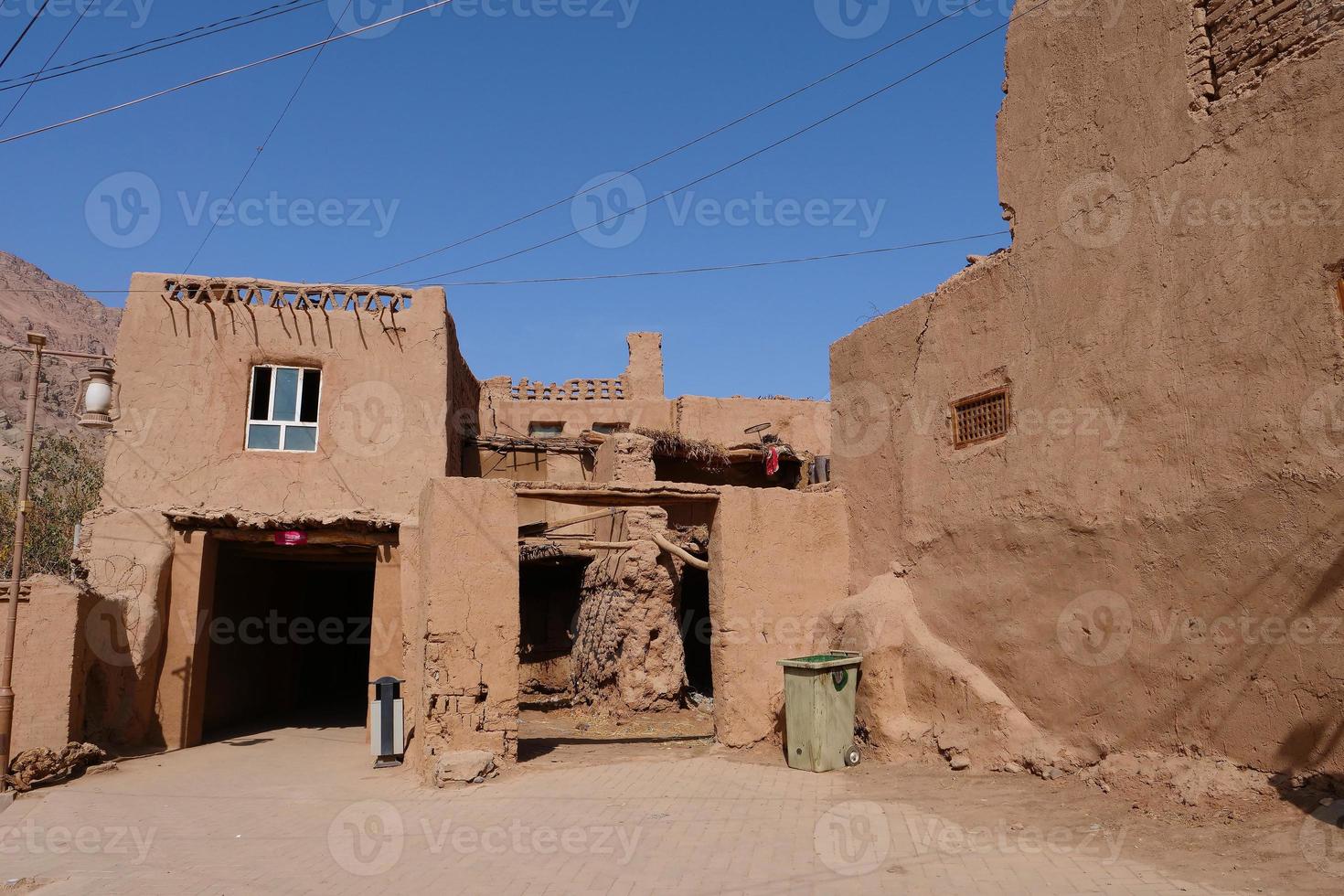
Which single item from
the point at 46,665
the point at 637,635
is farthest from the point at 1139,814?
the point at 46,665

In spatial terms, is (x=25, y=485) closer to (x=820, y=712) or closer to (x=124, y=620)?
(x=124, y=620)

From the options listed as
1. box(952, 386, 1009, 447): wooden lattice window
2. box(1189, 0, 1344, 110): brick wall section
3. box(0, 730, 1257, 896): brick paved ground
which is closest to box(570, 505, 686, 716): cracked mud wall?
box(0, 730, 1257, 896): brick paved ground

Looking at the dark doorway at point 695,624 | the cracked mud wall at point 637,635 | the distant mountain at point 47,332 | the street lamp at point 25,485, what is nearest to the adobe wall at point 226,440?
the street lamp at point 25,485

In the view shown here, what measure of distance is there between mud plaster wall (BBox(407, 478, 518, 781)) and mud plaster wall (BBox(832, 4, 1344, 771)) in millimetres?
4455

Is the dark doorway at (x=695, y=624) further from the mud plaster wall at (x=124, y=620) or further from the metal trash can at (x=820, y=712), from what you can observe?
the mud plaster wall at (x=124, y=620)

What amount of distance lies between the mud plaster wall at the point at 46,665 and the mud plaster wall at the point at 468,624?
4.29 m

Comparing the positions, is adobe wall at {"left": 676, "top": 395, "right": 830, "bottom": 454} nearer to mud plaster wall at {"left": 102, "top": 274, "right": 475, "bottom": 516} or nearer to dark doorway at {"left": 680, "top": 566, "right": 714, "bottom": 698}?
dark doorway at {"left": 680, "top": 566, "right": 714, "bottom": 698}

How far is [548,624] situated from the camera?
19.1 m

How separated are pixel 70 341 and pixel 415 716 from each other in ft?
250

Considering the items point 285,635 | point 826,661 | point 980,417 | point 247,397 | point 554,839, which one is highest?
point 247,397

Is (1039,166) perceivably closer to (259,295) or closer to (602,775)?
(602,775)

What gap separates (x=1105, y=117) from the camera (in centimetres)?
819

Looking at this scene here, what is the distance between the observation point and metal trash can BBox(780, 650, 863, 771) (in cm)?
941

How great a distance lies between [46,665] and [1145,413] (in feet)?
39.1
